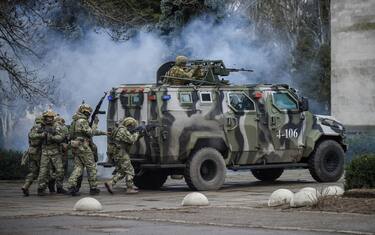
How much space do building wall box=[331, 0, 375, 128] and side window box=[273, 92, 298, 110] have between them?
577 inches

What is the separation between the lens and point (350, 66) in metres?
38.6

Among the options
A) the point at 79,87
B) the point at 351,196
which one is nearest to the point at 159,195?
the point at 351,196

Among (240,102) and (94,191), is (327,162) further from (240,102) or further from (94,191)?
(94,191)

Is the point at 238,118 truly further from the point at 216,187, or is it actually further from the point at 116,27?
the point at 116,27

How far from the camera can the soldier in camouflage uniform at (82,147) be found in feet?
69.4

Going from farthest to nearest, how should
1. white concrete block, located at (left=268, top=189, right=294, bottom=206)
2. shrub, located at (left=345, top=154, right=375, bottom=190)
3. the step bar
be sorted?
the step bar
shrub, located at (left=345, top=154, right=375, bottom=190)
white concrete block, located at (left=268, top=189, right=294, bottom=206)

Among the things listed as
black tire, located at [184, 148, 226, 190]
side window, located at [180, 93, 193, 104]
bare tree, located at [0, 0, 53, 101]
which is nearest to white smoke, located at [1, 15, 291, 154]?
bare tree, located at [0, 0, 53, 101]

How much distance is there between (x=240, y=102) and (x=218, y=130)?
953mm

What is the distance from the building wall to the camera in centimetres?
3809

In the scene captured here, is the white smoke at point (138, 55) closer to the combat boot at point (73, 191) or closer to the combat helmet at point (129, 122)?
the combat helmet at point (129, 122)

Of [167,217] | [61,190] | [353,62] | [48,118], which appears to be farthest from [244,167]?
[353,62]

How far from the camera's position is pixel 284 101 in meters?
23.6

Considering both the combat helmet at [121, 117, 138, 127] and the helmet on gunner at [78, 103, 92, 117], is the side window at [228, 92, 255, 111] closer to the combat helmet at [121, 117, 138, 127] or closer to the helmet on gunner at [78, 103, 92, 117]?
the combat helmet at [121, 117, 138, 127]

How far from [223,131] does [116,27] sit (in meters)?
4.46
